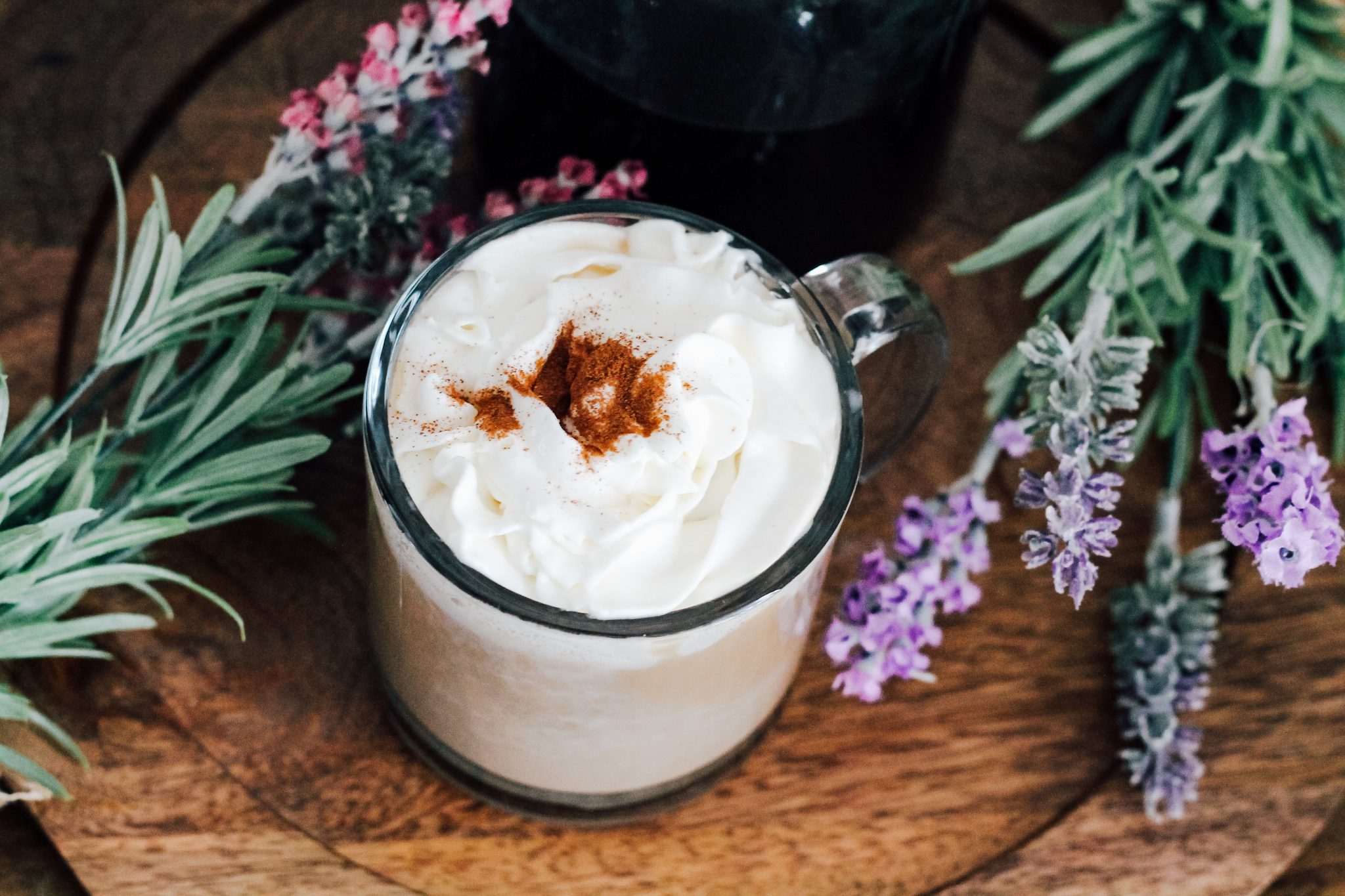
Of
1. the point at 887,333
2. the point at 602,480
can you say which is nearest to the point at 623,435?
the point at 602,480

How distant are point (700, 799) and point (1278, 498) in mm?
326

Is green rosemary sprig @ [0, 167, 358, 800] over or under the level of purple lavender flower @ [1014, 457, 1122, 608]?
under

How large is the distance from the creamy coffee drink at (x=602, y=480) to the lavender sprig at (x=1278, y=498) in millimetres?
194

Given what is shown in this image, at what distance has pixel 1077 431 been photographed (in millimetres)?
663

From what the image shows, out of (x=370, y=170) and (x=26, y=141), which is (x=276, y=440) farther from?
(x=26, y=141)

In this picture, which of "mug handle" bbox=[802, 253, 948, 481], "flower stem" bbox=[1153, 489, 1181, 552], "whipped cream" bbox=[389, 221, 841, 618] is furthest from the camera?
"flower stem" bbox=[1153, 489, 1181, 552]

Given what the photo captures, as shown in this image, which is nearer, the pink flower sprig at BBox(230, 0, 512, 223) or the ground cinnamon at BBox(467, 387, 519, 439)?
the ground cinnamon at BBox(467, 387, 519, 439)

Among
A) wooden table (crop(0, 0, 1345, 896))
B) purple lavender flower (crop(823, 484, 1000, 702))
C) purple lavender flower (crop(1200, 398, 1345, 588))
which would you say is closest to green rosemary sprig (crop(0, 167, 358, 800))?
wooden table (crop(0, 0, 1345, 896))

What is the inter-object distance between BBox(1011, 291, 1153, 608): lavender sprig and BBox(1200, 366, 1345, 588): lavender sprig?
5 centimetres

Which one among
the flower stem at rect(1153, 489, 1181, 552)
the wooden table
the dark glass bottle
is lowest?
the wooden table

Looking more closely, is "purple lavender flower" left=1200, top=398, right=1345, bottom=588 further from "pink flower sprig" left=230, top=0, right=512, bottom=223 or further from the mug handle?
"pink flower sprig" left=230, top=0, right=512, bottom=223

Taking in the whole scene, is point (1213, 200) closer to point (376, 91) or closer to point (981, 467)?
point (981, 467)

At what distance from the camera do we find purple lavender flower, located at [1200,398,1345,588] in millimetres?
622

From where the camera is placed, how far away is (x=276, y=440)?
0.68 meters
